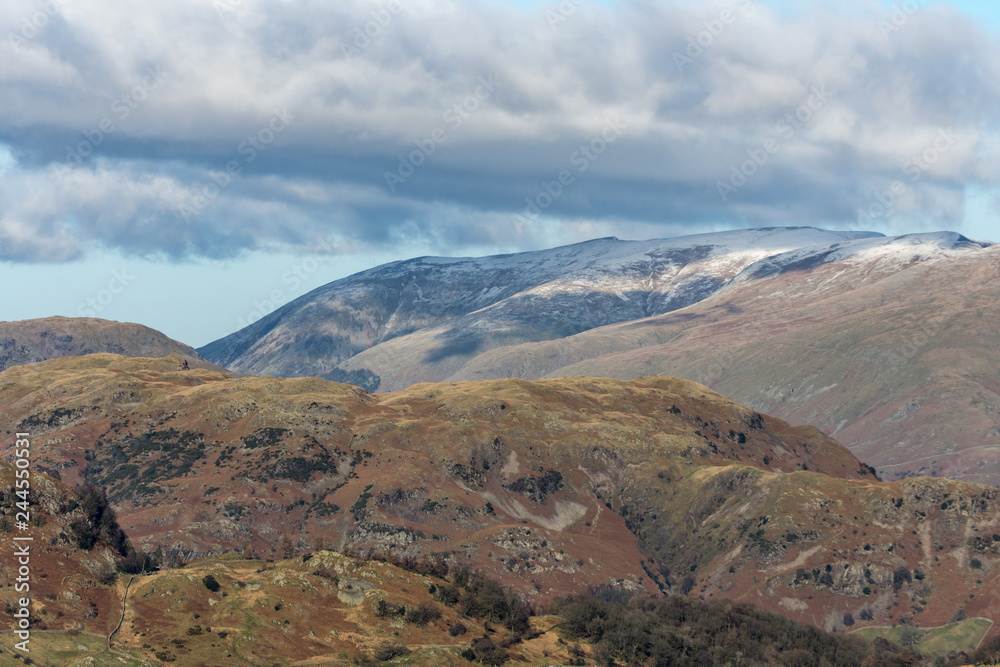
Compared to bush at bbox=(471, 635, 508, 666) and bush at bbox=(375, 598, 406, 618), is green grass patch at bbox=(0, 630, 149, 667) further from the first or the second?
bush at bbox=(471, 635, 508, 666)

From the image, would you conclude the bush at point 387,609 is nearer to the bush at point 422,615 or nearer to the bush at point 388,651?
the bush at point 422,615

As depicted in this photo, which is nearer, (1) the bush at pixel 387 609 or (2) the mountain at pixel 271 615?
(2) the mountain at pixel 271 615

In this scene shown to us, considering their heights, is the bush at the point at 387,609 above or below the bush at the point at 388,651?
above

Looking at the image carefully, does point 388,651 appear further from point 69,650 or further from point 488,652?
point 69,650

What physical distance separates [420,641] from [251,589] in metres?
24.9

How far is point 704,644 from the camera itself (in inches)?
7239

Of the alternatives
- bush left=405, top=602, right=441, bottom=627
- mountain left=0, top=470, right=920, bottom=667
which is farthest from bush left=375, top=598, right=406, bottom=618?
bush left=405, top=602, right=441, bottom=627

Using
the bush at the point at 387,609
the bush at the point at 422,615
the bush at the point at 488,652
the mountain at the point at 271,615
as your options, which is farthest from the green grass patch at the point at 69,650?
the bush at the point at 488,652

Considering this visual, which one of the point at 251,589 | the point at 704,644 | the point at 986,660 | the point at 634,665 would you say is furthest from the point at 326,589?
the point at 986,660

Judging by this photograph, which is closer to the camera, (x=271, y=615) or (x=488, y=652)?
(x=271, y=615)

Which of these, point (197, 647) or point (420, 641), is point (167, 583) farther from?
point (420, 641)

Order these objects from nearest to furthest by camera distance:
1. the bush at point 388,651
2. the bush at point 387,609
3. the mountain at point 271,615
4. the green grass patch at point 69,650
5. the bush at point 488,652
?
the green grass patch at point 69,650
the mountain at point 271,615
the bush at point 388,651
the bush at point 488,652
the bush at point 387,609

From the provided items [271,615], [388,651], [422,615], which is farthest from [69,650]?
[422,615]

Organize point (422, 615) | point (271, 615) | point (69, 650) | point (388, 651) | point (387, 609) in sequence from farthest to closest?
point (422, 615) → point (387, 609) → point (271, 615) → point (388, 651) → point (69, 650)
